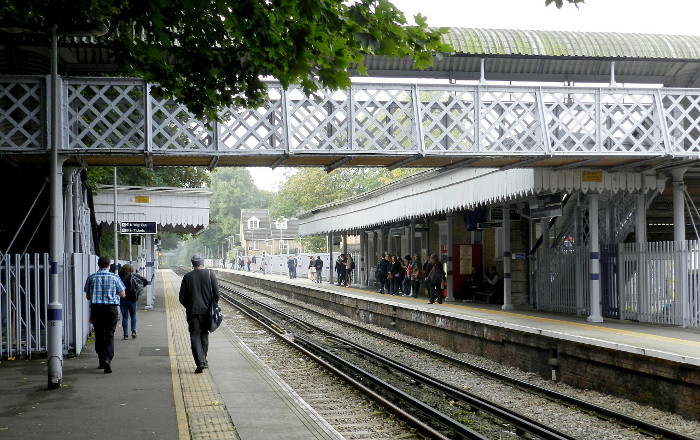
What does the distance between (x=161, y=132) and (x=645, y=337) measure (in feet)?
27.5

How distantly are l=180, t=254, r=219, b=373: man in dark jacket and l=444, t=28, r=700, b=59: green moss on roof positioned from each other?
7088 mm

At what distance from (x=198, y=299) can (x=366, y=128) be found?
4.48 meters

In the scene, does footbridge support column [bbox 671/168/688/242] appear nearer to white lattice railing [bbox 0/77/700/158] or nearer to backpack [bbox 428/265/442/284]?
white lattice railing [bbox 0/77/700/158]

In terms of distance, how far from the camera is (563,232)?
70.1ft

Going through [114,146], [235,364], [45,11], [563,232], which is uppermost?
[45,11]

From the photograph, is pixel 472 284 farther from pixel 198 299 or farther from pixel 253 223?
pixel 253 223

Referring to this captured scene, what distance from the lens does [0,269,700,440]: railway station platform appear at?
797cm

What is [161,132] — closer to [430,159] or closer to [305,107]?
[305,107]

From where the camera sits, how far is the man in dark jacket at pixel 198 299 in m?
11.9

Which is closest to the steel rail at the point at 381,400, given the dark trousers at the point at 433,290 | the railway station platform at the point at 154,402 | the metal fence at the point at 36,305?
the railway station platform at the point at 154,402

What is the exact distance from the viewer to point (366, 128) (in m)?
14.6

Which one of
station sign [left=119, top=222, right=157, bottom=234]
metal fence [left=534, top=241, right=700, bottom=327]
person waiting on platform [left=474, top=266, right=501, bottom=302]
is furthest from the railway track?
station sign [left=119, top=222, right=157, bottom=234]

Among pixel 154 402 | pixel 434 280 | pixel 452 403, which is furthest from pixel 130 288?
pixel 434 280

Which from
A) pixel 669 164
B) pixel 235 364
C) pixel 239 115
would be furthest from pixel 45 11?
pixel 669 164
